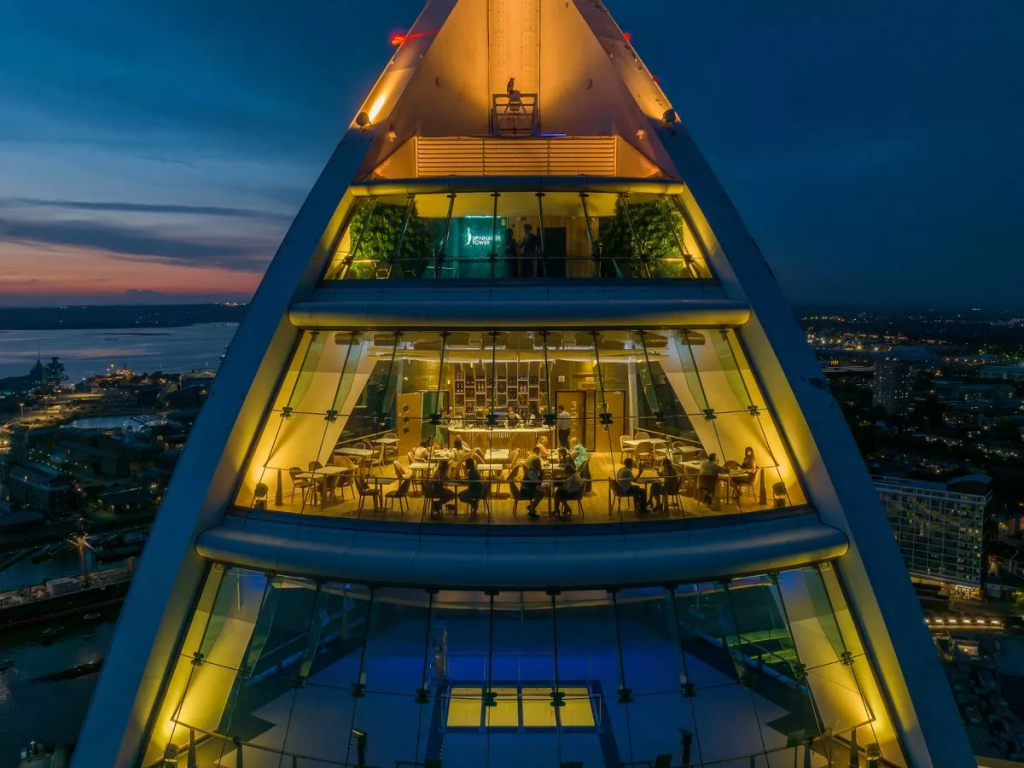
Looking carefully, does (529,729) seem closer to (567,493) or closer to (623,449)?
(567,493)

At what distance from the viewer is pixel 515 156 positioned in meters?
22.7

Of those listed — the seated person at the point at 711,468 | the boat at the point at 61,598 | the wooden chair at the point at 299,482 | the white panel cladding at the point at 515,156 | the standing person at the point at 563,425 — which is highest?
the white panel cladding at the point at 515,156

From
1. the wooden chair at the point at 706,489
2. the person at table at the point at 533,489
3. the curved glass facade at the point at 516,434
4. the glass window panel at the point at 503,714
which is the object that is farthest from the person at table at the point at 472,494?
the wooden chair at the point at 706,489

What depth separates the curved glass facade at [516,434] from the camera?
14.4 meters

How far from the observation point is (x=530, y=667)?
12859 millimetres

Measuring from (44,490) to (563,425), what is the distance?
385 ft

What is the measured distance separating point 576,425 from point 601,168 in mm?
11800

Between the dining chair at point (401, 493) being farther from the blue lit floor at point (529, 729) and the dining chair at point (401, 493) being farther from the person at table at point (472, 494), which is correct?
the blue lit floor at point (529, 729)

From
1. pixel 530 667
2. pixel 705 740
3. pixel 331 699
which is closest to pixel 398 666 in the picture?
pixel 331 699

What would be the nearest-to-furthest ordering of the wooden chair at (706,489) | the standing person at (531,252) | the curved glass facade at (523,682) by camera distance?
the curved glass facade at (523,682) < the wooden chair at (706,489) < the standing person at (531,252)

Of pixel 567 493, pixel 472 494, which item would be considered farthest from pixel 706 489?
pixel 472 494

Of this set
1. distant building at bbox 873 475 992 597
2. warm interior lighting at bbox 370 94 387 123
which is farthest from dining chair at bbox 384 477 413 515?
distant building at bbox 873 475 992 597

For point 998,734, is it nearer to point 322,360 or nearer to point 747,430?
point 747,430

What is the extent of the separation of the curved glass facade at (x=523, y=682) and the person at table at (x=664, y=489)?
5.97 ft
